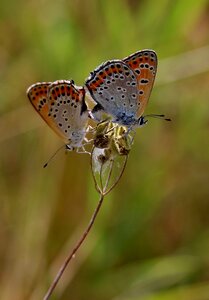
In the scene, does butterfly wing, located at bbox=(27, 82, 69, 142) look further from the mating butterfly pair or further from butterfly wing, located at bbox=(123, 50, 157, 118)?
butterfly wing, located at bbox=(123, 50, 157, 118)

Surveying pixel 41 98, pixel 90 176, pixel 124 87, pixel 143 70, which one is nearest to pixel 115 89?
pixel 124 87

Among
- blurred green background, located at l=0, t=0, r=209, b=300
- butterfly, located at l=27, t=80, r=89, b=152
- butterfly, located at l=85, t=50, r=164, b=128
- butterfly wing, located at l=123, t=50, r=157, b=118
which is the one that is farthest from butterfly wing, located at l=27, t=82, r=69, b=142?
blurred green background, located at l=0, t=0, r=209, b=300

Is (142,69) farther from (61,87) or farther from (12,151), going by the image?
(12,151)

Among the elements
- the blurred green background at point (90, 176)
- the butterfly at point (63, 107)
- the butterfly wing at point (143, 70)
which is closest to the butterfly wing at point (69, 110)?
the butterfly at point (63, 107)

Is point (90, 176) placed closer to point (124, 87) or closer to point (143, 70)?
point (124, 87)

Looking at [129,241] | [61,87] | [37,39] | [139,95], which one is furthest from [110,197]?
[61,87]

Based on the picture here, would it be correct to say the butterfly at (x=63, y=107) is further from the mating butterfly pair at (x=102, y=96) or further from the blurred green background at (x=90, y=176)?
the blurred green background at (x=90, y=176)
